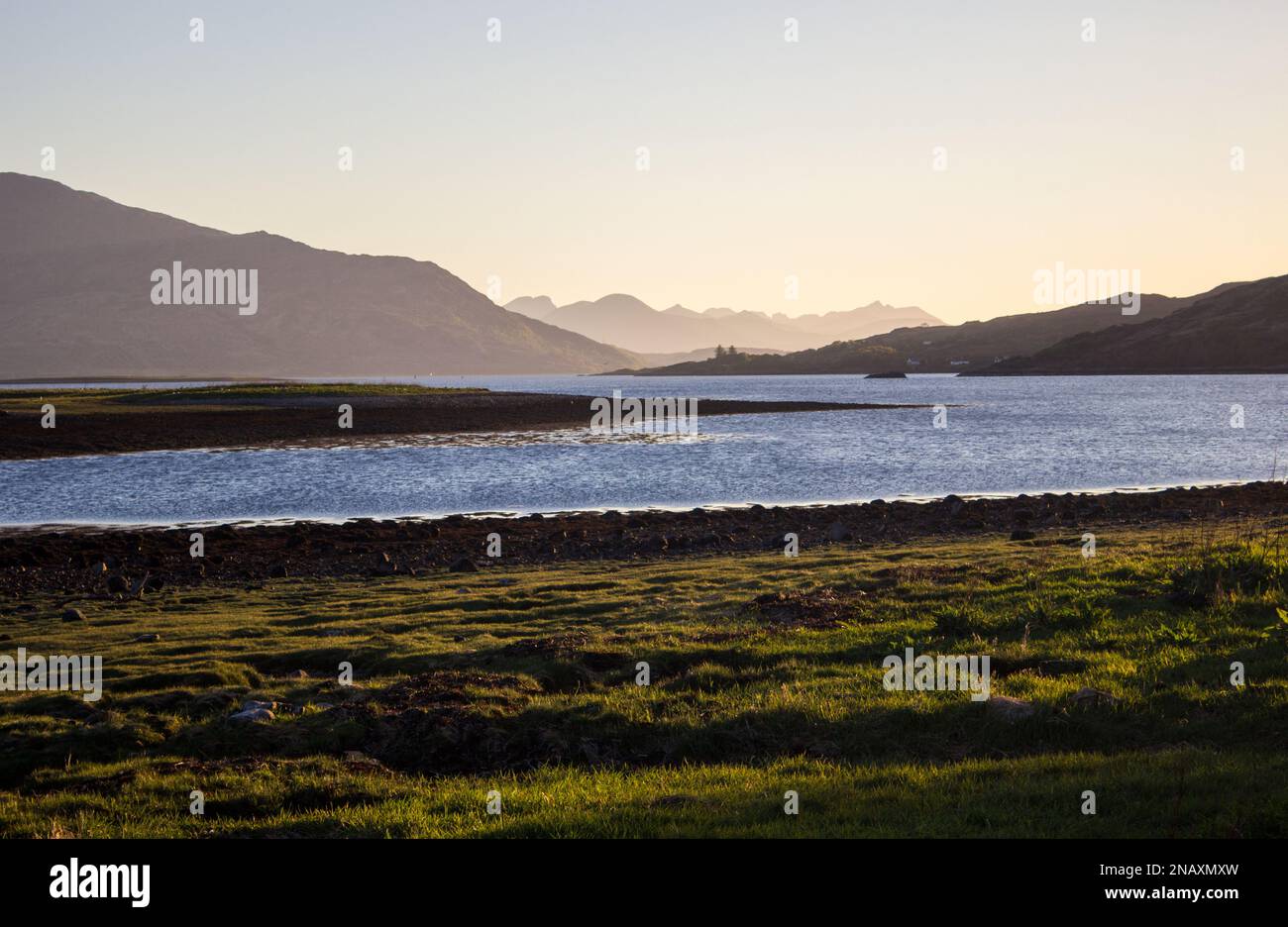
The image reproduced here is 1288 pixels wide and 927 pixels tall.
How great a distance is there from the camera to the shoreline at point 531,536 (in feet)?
99.5

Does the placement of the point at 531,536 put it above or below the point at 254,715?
below

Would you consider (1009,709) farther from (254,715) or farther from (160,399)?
(160,399)

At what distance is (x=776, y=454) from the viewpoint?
248 feet

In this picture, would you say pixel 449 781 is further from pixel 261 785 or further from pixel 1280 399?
pixel 1280 399

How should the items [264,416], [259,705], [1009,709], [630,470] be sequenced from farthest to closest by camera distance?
[264,416], [630,470], [259,705], [1009,709]

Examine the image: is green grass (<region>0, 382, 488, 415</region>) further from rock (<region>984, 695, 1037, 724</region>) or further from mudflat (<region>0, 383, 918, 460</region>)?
rock (<region>984, 695, 1037, 724</region>)

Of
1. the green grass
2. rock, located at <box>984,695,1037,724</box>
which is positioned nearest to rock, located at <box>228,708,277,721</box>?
rock, located at <box>984,695,1037,724</box>

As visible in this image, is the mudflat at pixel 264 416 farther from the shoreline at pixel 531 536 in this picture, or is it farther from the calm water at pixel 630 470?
the shoreline at pixel 531 536

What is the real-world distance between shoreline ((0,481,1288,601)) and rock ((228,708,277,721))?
14567mm

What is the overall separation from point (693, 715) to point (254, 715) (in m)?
6.37

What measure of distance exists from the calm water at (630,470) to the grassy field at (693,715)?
26.1 meters

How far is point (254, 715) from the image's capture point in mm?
14336

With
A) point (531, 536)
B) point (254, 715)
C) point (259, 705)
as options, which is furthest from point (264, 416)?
point (254, 715)
